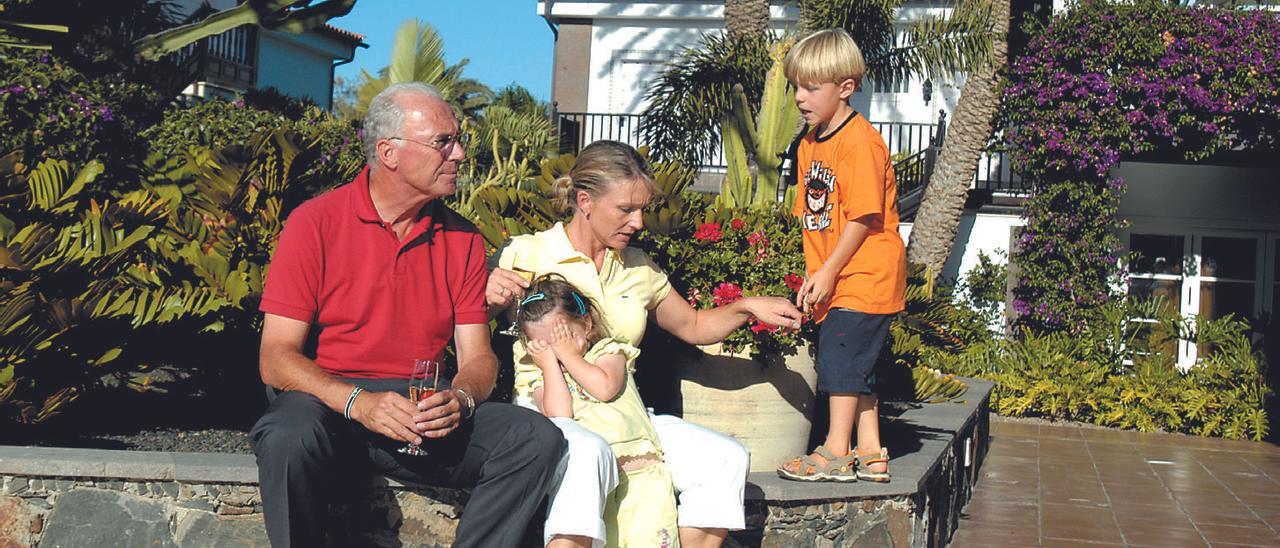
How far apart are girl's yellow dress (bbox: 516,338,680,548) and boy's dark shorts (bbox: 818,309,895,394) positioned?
36.2 inches

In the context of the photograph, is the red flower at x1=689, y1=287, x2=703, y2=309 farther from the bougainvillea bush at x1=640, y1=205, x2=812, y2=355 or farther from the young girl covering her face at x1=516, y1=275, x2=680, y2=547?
the young girl covering her face at x1=516, y1=275, x2=680, y2=547

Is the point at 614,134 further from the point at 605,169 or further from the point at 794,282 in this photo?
the point at 605,169

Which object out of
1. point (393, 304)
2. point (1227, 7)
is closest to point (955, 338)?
point (393, 304)

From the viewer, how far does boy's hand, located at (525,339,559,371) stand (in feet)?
12.4

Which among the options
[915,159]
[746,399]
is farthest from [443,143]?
[915,159]

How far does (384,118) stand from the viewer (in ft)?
12.1

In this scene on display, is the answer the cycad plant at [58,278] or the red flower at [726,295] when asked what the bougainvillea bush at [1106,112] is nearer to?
the red flower at [726,295]

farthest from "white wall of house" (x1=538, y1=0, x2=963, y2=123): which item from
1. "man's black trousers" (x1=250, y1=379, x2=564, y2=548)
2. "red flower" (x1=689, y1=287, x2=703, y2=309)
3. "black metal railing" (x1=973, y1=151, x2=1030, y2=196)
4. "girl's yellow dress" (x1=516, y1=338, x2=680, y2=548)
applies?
"man's black trousers" (x1=250, y1=379, x2=564, y2=548)

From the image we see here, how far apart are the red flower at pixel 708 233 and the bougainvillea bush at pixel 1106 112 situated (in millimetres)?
7409

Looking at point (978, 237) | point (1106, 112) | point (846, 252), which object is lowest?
point (846, 252)

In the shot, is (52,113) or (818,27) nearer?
(52,113)

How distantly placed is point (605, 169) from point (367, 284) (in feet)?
2.89

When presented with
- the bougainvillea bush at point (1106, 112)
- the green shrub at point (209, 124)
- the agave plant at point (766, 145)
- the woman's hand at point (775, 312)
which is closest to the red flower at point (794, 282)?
the woman's hand at point (775, 312)

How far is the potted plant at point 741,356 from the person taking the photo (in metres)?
4.64
